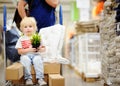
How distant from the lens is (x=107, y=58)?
10.7 feet

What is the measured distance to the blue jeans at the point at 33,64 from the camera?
2.85m

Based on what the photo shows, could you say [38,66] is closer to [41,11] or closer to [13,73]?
[13,73]

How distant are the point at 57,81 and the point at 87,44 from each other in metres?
2.73

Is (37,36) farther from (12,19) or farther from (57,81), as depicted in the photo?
(12,19)

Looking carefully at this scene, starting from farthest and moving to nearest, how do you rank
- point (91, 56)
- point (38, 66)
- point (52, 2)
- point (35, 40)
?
1. point (91, 56)
2. point (52, 2)
3. point (35, 40)
4. point (38, 66)

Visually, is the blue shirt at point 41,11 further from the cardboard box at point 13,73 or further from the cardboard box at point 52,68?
the cardboard box at point 13,73

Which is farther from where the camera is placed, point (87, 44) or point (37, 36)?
point (87, 44)

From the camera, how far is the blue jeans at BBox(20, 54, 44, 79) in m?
2.85

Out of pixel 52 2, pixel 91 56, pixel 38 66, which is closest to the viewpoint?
pixel 38 66

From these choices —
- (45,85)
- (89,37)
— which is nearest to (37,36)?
(45,85)

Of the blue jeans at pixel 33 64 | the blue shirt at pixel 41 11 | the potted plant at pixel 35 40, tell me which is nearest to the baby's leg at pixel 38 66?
the blue jeans at pixel 33 64

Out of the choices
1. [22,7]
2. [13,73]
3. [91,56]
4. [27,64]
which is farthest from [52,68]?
[91,56]

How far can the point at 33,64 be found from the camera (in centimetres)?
293

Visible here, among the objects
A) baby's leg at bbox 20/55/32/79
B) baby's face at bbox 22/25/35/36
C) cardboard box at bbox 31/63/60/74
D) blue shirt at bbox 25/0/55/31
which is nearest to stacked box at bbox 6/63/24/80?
baby's leg at bbox 20/55/32/79
